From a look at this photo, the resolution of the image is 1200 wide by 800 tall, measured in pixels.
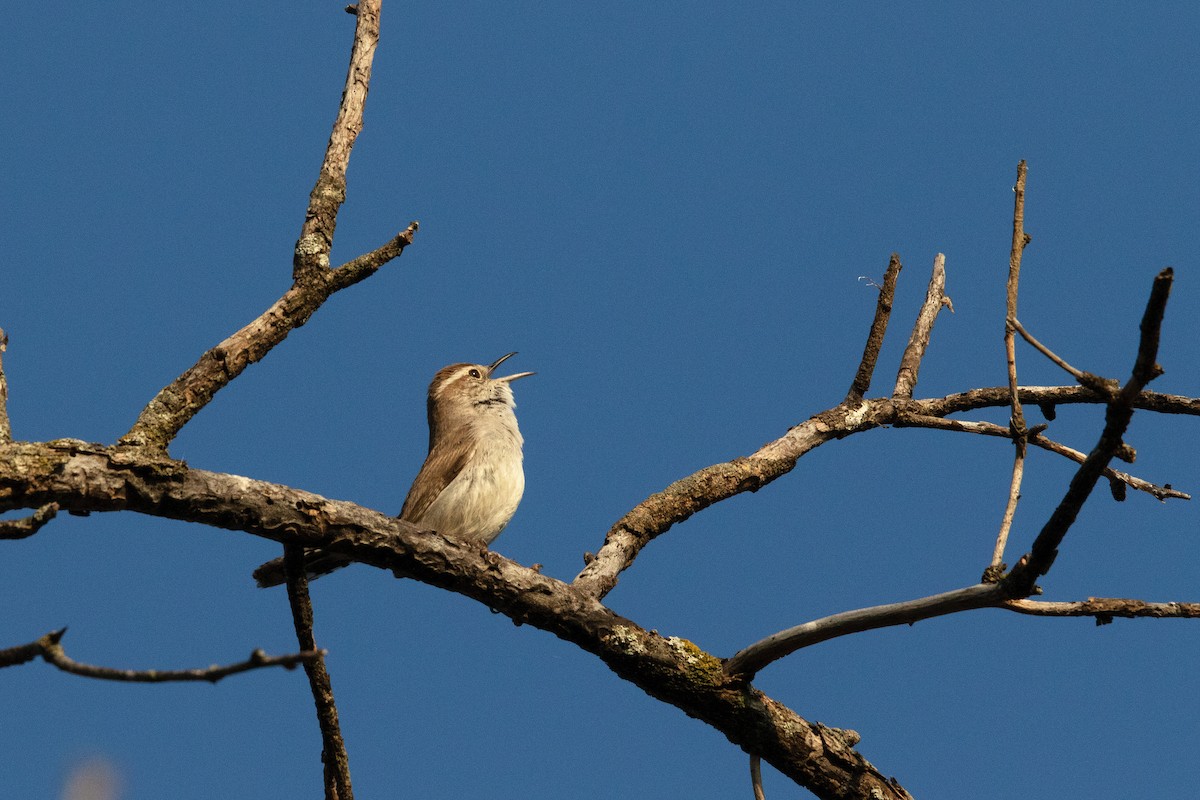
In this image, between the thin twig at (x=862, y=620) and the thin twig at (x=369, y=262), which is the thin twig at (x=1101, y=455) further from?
the thin twig at (x=369, y=262)

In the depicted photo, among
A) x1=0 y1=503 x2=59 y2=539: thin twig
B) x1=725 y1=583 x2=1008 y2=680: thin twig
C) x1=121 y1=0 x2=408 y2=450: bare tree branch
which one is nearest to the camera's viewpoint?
x1=0 y1=503 x2=59 y2=539: thin twig

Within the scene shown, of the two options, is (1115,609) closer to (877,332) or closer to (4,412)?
(877,332)

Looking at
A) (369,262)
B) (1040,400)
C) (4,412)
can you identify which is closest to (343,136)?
(369,262)

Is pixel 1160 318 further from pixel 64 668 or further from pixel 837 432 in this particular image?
pixel 837 432

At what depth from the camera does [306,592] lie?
17.2 feet

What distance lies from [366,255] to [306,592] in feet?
5.92

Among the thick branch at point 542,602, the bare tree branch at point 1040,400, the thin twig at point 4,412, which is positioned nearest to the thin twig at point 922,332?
the bare tree branch at point 1040,400

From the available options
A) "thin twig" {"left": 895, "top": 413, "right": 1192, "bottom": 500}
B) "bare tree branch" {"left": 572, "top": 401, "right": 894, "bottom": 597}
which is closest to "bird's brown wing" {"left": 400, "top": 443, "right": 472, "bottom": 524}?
"bare tree branch" {"left": 572, "top": 401, "right": 894, "bottom": 597}

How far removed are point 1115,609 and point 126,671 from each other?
3.56 m

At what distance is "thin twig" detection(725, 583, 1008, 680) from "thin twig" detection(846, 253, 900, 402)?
3198mm

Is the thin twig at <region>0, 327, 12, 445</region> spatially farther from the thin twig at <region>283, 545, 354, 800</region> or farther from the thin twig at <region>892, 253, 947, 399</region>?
the thin twig at <region>892, 253, 947, 399</region>

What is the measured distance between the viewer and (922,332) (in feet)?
27.5

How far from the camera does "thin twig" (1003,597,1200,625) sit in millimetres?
4285

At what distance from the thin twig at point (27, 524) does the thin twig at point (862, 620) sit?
292cm
